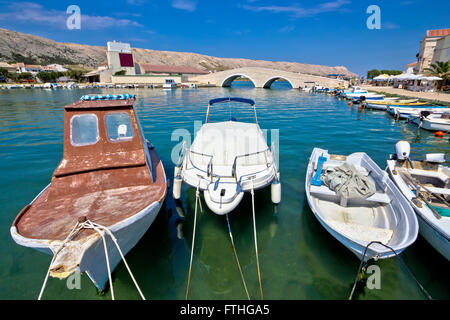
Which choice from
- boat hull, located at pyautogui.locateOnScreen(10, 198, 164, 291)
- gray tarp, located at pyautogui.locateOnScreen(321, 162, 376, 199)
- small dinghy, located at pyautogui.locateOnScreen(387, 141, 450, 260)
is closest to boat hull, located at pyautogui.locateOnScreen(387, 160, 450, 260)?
small dinghy, located at pyautogui.locateOnScreen(387, 141, 450, 260)

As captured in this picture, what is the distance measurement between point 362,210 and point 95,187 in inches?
299

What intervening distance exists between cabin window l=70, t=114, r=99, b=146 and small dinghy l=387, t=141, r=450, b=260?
8.95 m

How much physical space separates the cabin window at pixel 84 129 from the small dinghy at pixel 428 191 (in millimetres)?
8948

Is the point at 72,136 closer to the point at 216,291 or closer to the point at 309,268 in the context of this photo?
the point at 216,291

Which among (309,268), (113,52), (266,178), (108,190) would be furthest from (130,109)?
(113,52)

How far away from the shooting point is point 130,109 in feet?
21.6

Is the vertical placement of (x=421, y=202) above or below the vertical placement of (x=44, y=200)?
below

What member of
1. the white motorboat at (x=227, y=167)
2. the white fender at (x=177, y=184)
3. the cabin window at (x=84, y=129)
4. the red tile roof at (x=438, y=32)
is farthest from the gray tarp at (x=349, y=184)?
the red tile roof at (x=438, y=32)

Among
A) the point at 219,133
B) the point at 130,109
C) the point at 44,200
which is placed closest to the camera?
the point at 44,200

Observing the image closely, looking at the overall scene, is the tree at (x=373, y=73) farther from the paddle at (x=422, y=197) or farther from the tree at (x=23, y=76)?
the tree at (x=23, y=76)

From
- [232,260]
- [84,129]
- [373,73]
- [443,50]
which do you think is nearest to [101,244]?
[232,260]

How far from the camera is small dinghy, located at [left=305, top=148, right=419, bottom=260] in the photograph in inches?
184

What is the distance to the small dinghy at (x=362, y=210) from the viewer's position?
4676 millimetres
